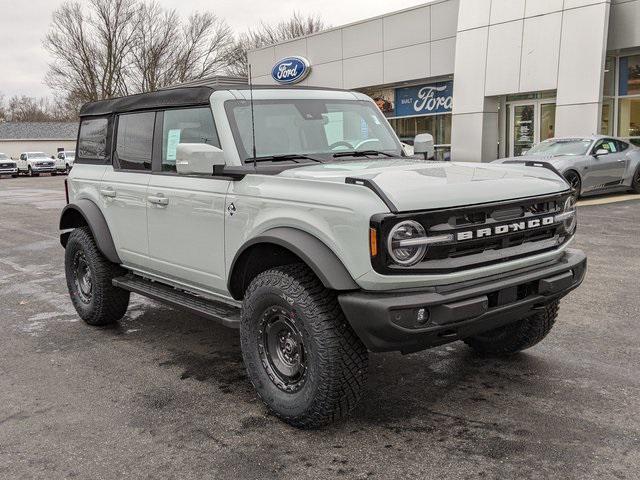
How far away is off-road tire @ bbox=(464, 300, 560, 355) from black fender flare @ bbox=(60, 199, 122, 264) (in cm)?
303

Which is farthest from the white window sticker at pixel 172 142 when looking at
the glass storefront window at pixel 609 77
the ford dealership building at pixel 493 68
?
the glass storefront window at pixel 609 77

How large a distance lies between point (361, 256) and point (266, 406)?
119cm

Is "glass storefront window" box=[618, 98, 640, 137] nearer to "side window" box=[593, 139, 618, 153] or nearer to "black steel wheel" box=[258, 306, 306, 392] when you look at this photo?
"side window" box=[593, 139, 618, 153]

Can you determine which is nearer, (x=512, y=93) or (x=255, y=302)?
(x=255, y=302)

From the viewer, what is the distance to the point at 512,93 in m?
20.1

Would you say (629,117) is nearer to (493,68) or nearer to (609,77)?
(609,77)

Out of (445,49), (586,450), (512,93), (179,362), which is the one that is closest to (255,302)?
(179,362)

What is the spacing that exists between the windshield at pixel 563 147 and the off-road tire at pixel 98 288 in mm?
11559

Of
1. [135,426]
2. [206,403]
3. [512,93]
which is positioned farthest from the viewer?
[512,93]

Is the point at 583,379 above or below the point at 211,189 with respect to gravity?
below

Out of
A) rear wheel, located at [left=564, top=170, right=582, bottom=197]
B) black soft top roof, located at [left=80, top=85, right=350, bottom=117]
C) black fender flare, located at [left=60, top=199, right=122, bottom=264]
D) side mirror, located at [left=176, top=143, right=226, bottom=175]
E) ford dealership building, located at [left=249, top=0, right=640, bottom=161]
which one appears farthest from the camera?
ford dealership building, located at [left=249, top=0, right=640, bottom=161]

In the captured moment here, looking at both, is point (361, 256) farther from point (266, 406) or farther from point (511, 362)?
point (511, 362)

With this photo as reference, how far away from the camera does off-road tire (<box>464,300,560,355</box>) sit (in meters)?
4.31

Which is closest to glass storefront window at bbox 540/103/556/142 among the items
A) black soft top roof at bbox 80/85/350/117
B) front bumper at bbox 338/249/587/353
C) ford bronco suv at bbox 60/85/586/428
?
ford bronco suv at bbox 60/85/586/428
